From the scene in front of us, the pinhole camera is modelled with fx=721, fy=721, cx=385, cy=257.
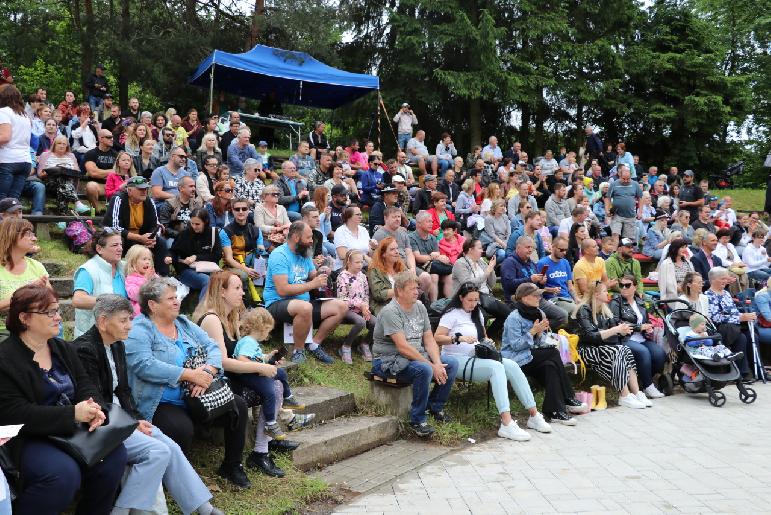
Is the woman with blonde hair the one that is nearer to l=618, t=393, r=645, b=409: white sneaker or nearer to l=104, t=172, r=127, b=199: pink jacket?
l=618, t=393, r=645, b=409: white sneaker

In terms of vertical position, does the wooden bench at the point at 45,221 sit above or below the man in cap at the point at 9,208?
below

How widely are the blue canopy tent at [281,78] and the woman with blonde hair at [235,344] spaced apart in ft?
37.5

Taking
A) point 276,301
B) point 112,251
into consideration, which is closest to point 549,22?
point 276,301

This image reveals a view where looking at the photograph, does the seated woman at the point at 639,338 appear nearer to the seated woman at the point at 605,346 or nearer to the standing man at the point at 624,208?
the seated woman at the point at 605,346

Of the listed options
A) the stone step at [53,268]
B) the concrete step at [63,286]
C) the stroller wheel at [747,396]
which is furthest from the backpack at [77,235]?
the stroller wheel at [747,396]

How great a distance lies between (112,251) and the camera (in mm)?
5605

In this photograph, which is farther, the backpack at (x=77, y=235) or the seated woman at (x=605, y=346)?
the backpack at (x=77, y=235)

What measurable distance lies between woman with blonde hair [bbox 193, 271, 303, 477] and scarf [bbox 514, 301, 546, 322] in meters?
2.76

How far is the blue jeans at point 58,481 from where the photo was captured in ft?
11.4

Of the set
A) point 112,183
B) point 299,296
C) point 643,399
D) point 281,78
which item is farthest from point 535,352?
point 281,78

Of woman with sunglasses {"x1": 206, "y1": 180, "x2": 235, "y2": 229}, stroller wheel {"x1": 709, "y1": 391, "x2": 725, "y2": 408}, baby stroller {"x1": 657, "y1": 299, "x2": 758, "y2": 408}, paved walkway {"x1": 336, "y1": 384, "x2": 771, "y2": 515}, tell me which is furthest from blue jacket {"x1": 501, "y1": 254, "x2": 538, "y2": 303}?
woman with sunglasses {"x1": 206, "y1": 180, "x2": 235, "y2": 229}

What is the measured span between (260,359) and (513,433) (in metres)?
2.55

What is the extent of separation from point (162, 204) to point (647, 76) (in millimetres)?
21094

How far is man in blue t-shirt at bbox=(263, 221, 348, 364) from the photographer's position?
6.96 meters
